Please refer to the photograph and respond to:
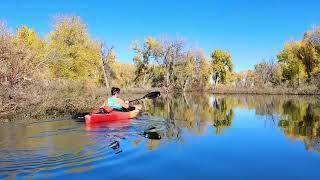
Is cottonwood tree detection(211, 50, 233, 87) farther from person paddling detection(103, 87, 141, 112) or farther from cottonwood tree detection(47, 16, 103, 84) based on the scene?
person paddling detection(103, 87, 141, 112)

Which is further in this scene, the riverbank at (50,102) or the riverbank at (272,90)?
the riverbank at (272,90)

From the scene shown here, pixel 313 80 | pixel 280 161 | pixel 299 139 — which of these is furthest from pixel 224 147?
pixel 313 80

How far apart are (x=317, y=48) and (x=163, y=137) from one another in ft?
180

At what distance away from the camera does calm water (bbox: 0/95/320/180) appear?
8.83m

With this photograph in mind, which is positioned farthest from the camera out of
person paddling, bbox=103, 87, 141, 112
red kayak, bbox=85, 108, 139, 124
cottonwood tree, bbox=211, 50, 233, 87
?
cottonwood tree, bbox=211, 50, 233, 87

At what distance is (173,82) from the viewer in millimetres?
73875

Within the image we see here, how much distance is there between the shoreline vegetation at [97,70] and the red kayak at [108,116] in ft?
16.5

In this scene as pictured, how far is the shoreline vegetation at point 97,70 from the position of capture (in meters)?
21.1

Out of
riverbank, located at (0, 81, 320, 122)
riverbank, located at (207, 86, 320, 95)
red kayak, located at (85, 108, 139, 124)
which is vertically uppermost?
riverbank, located at (207, 86, 320, 95)

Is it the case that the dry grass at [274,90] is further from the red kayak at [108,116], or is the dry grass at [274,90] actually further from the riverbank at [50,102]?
the red kayak at [108,116]

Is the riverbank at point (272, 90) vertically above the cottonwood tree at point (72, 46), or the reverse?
the cottonwood tree at point (72, 46)

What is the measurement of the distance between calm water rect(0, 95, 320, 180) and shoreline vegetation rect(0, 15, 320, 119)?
16.9ft

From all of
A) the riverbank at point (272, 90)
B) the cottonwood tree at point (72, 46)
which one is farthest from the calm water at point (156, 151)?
the riverbank at point (272, 90)

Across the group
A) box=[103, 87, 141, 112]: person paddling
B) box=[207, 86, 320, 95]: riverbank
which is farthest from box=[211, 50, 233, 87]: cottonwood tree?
box=[103, 87, 141, 112]: person paddling
